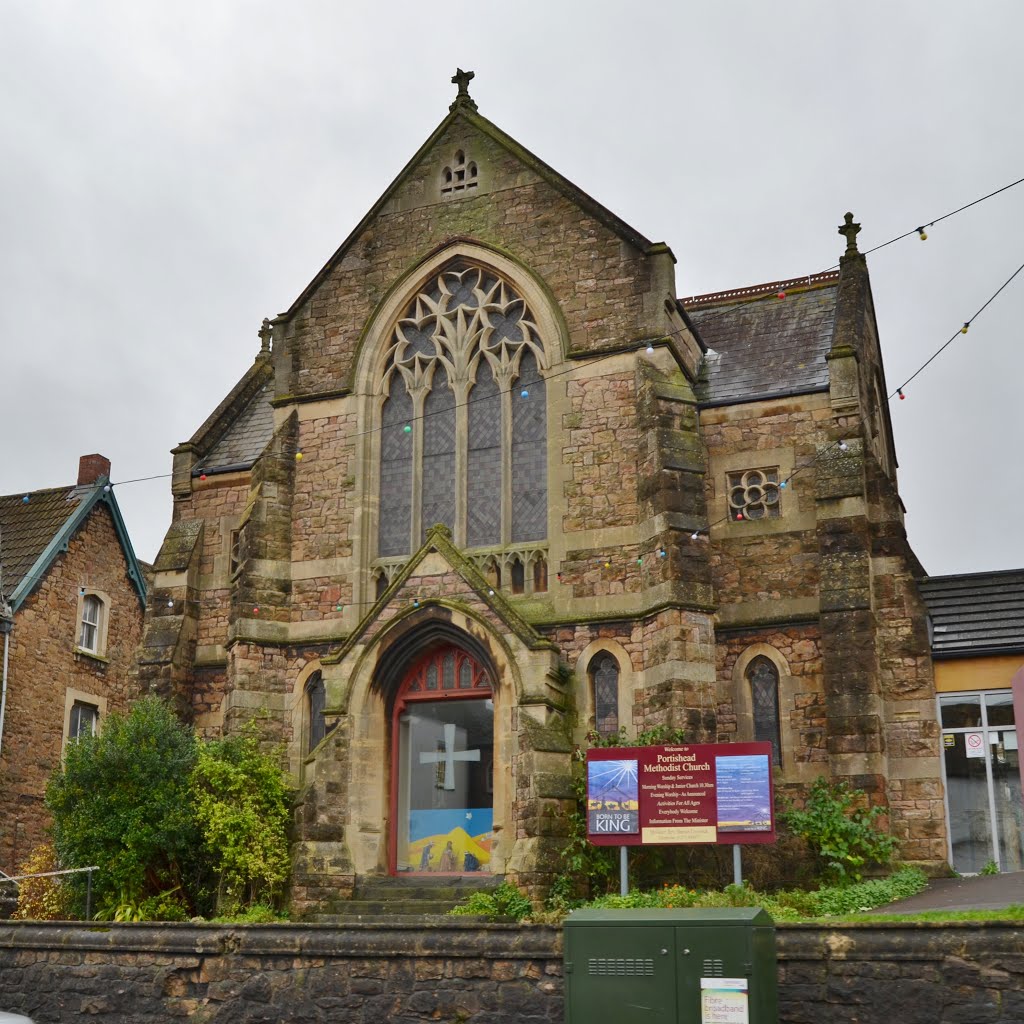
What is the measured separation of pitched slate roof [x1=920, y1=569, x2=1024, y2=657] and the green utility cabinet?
10.6m

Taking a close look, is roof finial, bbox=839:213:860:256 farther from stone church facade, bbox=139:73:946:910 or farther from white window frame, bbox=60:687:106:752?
Result: white window frame, bbox=60:687:106:752

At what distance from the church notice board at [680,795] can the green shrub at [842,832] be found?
1.78m

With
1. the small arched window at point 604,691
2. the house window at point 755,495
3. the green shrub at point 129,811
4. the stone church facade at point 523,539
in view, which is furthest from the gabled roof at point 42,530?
the house window at point 755,495

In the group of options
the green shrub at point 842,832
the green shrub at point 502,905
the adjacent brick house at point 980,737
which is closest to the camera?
the green shrub at point 502,905

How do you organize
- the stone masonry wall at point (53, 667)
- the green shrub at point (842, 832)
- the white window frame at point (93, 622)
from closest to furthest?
the green shrub at point (842, 832)
the stone masonry wall at point (53, 667)
the white window frame at point (93, 622)

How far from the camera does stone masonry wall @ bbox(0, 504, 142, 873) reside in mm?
25828

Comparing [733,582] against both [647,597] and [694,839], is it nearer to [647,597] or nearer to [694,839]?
[647,597]

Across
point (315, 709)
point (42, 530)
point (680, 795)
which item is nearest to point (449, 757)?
point (315, 709)

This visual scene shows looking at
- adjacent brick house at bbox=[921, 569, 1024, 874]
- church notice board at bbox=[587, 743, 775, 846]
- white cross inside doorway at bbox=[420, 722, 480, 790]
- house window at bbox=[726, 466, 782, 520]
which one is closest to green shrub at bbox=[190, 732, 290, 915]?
white cross inside doorway at bbox=[420, 722, 480, 790]

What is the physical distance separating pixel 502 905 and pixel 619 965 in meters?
7.57

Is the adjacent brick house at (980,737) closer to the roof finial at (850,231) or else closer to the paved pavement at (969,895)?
the paved pavement at (969,895)

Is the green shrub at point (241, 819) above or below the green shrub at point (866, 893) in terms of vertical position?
above

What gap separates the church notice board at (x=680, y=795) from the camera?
17.3 meters

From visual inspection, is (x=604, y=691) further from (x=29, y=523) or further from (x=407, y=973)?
(x=29, y=523)
